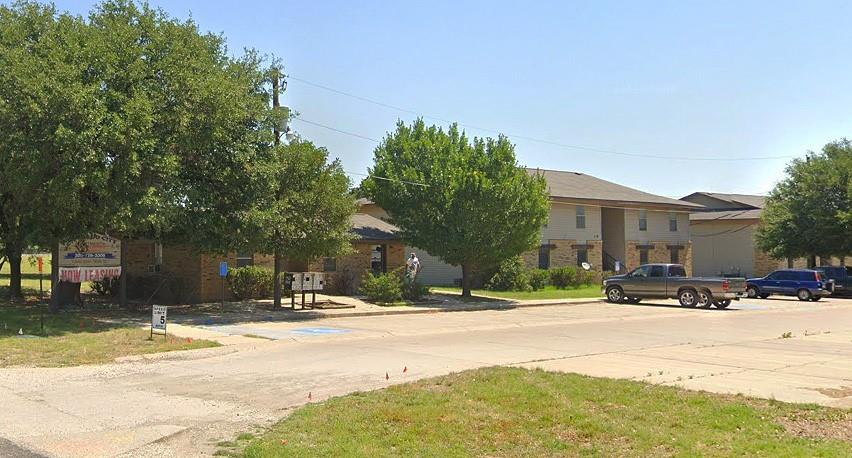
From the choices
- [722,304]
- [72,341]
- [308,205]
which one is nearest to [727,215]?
[722,304]

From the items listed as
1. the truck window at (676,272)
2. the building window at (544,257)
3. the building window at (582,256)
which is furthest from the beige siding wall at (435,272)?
the truck window at (676,272)

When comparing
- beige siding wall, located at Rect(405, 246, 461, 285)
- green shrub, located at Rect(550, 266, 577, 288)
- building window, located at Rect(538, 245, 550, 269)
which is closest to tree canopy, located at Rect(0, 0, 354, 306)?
beige siding wall, located at Rect(405, 246, 461, 285)

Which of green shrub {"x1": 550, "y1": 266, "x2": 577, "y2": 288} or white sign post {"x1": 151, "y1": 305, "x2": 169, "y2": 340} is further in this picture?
green shrub {"x1": 550, "y1": 266, "x2": 577, "y2": 288}

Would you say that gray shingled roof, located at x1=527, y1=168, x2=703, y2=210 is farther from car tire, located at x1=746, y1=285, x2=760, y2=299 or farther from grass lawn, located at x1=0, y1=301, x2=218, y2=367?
grass lawn, located at x1=0, y1=301, x2=218, y2=367

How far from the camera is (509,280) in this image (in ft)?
131

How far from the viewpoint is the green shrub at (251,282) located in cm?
2900

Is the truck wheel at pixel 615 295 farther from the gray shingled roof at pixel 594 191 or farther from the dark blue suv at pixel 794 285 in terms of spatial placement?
the gray shingled roof at pixel 594 191

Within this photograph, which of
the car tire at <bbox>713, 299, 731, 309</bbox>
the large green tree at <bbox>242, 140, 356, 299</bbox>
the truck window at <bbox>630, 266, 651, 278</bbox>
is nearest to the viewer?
the large green tree at <bbox>242, 140, 356, 299</bbox>

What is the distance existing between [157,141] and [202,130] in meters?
1.65

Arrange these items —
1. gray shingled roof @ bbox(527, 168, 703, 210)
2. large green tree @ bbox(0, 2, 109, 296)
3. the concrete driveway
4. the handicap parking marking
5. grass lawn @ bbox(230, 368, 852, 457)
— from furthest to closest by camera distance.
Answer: gray shingled roof @ bbox(527, 168, 703, 210) < the handicap parking marking < large green tree @ bbox(0, 2, 109, 296) < the concrete driveway < grass lawn @ bbox(230, 368, 852, 457)

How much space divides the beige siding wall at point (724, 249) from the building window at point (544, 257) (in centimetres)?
1911

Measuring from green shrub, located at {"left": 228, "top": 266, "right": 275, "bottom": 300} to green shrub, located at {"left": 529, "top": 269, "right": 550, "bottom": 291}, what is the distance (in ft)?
52.7

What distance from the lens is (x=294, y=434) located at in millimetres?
7750

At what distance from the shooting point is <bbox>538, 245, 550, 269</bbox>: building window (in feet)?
149
